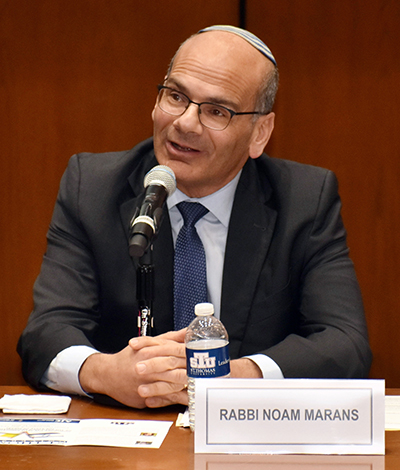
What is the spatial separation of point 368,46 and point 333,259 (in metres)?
1.23

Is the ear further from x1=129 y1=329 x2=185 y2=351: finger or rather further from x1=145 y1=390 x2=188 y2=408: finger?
x1=145 y1=390 x2=188 y2=408: finger

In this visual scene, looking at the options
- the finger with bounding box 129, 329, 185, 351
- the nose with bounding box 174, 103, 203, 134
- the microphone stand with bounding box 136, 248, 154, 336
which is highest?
the nose with bounding box 174, 103, 203, 134

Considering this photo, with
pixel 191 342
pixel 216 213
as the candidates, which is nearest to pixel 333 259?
pixel 216 213

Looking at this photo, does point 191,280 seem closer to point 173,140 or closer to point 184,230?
point 184,230

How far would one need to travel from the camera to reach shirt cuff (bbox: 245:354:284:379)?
1.44 meters

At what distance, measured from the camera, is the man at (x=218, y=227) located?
179 centimetres

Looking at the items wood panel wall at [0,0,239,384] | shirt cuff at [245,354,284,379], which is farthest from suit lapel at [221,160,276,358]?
wood panel wall at [0,0,239,384]

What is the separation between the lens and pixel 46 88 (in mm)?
2742

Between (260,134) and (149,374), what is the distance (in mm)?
1009

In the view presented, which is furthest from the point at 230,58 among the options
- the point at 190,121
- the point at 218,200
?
the point at 218,200

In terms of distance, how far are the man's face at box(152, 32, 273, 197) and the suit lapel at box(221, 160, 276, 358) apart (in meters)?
0.13

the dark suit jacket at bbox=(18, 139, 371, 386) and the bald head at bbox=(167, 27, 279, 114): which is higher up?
the bald head at bbox=(167, 27, 279, 114)

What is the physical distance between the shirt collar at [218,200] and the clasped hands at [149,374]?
0.62 meters

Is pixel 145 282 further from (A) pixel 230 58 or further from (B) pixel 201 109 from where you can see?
(A) pixel 230 58
